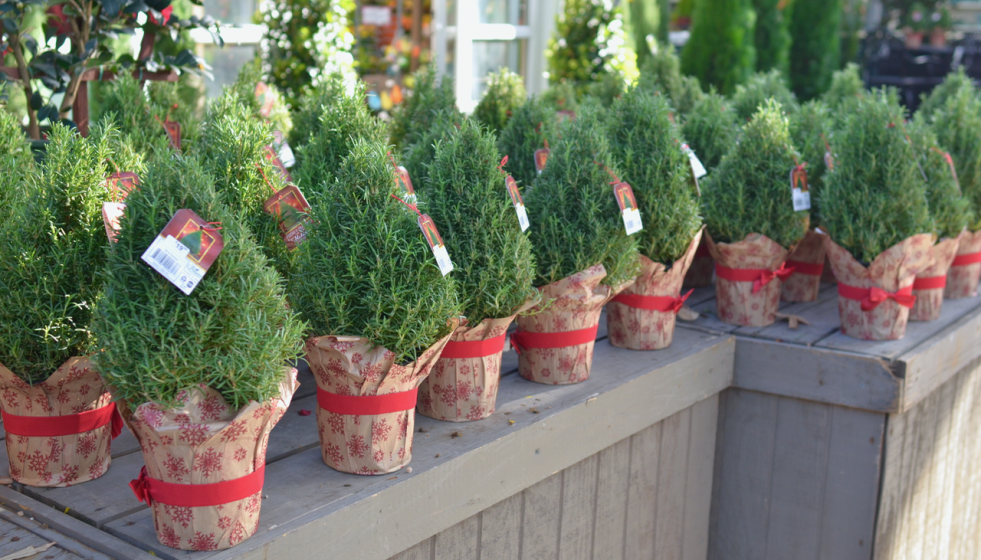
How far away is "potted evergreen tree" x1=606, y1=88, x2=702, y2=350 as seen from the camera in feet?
6.20

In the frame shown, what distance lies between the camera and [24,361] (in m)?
1.25

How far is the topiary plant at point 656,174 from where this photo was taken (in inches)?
74.2

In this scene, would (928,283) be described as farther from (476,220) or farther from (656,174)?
(476,220)

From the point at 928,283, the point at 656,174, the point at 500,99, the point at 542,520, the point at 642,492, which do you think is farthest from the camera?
the point at 500,99

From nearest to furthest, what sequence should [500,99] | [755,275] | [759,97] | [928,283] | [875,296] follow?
[875,296] < [755,275] < [928,283] < [500,99] < [759,97]

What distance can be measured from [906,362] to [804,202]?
0.45m

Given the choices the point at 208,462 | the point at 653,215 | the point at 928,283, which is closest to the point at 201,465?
the point at 208,462

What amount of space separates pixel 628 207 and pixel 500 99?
0.87 m

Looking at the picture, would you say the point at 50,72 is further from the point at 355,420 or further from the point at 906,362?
the point at 906,362

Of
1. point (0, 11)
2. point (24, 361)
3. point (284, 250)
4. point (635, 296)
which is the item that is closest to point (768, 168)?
point (635, 296)

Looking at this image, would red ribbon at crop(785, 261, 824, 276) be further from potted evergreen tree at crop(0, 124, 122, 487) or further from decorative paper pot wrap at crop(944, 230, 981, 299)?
potted evergreen tree at crop(0, 124, 122, 487)

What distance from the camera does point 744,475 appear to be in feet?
7.42

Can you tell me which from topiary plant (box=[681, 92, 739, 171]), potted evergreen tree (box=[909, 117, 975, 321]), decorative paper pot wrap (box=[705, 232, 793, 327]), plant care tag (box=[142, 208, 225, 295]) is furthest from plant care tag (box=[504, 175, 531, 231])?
potted evergreen tree (box=[909, 117, 975, 321])

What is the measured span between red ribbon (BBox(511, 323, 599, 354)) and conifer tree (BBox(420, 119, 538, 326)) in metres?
0.29
